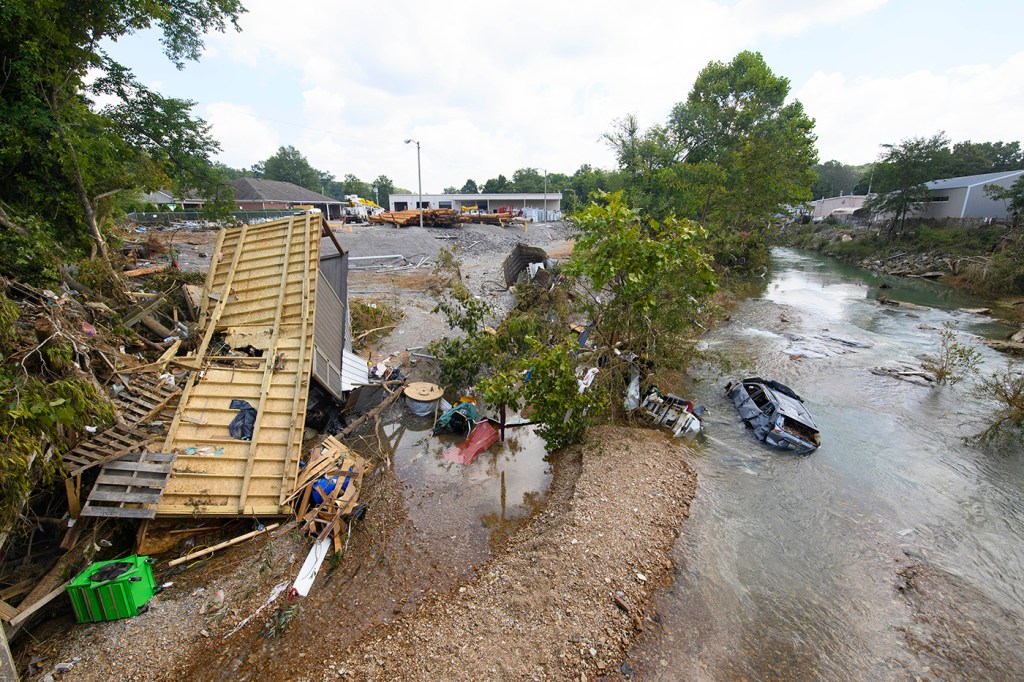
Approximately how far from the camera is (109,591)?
483cm

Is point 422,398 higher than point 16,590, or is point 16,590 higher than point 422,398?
point 422,398

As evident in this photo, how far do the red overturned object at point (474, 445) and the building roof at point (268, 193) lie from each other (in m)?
46.9

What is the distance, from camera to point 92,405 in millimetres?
5574

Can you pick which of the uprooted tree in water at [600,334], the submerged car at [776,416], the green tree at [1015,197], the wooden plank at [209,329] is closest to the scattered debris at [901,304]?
the green tree at [1015,197]

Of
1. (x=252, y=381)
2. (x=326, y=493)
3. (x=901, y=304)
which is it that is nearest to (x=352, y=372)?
(x=252, y=381)

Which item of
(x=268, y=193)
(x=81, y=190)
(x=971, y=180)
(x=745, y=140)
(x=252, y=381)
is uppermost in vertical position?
(x=745, y=140)

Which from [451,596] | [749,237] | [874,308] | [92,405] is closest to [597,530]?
[451,596]

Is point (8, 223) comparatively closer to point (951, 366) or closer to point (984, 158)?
point (951, 366)

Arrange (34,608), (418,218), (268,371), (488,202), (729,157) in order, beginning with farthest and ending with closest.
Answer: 1. (488,202)
2. (418,218)
3. (729,157)
4. (268,371)
5. (34,608)

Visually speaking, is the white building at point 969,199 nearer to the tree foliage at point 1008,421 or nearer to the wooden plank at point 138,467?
the tree foliage at point 1008,421

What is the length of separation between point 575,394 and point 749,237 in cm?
2930

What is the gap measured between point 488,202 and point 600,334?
62277 millimetres

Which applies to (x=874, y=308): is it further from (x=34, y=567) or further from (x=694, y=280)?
(x=34, y=567)

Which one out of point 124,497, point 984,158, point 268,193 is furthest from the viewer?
point 268,193
